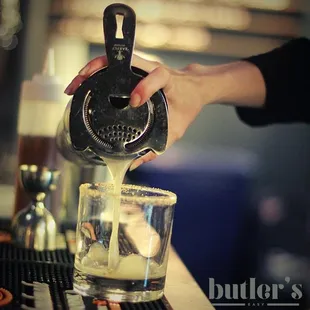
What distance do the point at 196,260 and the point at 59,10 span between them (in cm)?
111

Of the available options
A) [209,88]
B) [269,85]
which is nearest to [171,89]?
[209,88]

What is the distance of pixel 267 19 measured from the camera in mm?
2904

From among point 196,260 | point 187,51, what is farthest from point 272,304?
point 187,51

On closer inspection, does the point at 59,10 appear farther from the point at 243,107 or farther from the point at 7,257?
the point at 7,257

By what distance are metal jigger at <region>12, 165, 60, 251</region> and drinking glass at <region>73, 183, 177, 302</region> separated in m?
0.21

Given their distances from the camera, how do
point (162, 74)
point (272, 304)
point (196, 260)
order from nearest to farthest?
1. point (162, 74)
2. point (272, 304)
3. point (196, 260)

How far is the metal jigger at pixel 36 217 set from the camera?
1109 millimetres

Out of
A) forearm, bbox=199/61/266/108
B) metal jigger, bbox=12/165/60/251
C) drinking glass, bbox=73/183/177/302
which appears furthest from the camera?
forearm, bbox=199/61/266/108

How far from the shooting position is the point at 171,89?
42.3 inches

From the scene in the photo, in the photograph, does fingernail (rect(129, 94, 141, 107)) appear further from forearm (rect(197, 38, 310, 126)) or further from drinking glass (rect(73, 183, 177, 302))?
forearm (rect(197, 38, 310, 126))

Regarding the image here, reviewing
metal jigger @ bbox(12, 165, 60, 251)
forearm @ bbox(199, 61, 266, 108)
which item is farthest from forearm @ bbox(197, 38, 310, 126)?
metal jigger @ bbox(12, 165, 60, 251)

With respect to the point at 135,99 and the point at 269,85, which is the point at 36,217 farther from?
the point at 269,85

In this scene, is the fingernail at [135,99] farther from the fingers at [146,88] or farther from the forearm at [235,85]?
the forearm at [235,85]

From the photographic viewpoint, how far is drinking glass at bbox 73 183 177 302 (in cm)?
87
